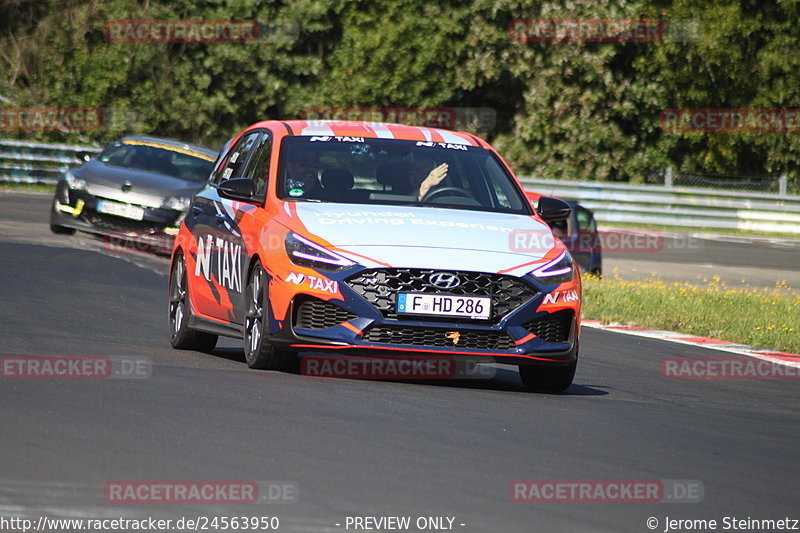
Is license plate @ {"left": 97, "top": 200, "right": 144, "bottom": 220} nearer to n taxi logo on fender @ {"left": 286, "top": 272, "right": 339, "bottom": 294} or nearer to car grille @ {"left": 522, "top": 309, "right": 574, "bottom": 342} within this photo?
n taxi logo on fender @ {"left": 286, "top": 272, "right": 339, "bottom": 294}

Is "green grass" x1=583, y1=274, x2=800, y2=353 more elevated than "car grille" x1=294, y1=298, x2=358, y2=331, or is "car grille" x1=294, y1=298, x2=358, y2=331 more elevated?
"car grille" x1=294, y1=298, x2=358, y2=331

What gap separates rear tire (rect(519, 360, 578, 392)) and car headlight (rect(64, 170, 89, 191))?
11574 mm

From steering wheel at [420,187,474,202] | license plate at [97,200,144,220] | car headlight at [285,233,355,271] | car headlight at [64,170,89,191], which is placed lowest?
license plate at [97,200,144,220]

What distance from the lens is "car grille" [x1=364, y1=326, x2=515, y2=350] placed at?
945 centimetres

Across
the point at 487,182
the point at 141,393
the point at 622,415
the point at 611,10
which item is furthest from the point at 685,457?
the point at 611,10

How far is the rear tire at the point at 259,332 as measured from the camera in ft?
31.9

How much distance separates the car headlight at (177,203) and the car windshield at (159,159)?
3.30 feet

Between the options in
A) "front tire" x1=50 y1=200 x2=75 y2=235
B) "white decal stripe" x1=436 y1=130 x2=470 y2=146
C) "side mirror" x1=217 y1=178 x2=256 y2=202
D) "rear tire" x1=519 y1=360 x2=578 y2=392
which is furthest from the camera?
"front tire" x1=50 y1=200 x2=75 y2=235

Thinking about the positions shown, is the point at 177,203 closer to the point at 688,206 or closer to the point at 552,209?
the point at 552,209

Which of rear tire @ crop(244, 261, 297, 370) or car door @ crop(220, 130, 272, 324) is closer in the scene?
rear tire @ crop(244, 261, 297, 370)

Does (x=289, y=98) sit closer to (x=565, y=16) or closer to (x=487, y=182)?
(x=565, y=16)

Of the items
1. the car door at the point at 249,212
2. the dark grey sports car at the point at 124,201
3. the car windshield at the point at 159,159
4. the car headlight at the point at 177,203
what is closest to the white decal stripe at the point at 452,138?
the car door at the point at 249,212

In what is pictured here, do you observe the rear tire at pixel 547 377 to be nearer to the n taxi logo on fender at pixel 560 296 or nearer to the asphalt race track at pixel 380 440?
the asphalt race track at pixel 380 440

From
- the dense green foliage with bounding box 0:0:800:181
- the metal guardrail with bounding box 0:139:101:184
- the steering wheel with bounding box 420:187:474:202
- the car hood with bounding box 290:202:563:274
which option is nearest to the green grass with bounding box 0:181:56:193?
the metal guardrail with bounding box 0:139:101:184
